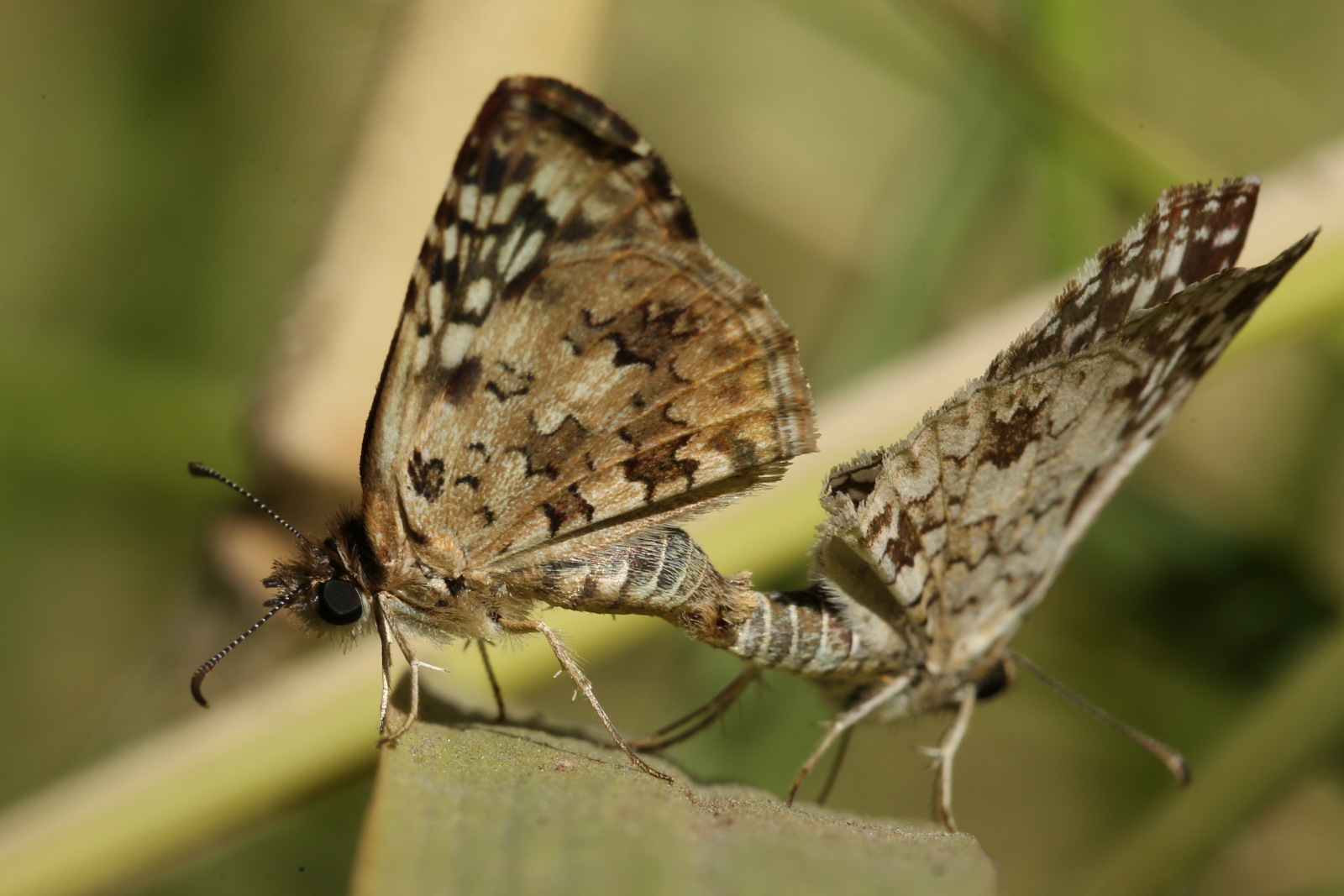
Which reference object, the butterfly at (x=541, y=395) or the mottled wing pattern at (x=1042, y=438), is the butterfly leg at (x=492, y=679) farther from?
the mottled wing pattern at (x=1042, y=438)

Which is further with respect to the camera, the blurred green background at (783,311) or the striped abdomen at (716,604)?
the blurred green background at (783,311)

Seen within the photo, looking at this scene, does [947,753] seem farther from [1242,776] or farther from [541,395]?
[541,395]

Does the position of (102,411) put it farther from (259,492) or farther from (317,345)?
(317,345)

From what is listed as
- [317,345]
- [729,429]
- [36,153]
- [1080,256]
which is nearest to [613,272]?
[729,429]

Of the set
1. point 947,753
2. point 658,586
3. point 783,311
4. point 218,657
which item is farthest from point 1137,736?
point 783,311

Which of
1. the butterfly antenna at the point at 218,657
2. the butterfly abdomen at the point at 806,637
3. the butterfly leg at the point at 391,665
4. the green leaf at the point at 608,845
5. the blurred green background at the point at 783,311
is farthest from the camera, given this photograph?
the blurred green background at the point at 783,311

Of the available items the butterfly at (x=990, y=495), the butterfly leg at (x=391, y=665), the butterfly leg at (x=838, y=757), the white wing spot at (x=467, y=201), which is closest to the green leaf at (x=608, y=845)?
the butterfly leg at (x=391, y=665)

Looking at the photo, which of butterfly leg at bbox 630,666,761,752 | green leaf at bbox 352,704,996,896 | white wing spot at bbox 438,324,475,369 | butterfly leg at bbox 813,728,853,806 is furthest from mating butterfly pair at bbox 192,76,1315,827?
green leaf at bbox 352,704,996,896

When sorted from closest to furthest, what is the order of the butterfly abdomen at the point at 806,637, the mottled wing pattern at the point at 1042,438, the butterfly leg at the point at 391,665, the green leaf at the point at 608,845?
the green leaf at the point at 608,845
the butterfly leg at the point at 391,665
the mottled wing pattern at the point at 1042,438
the butterfly abdomen at the point at 806,637
